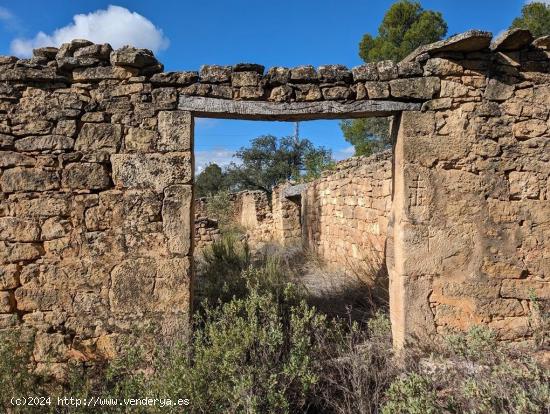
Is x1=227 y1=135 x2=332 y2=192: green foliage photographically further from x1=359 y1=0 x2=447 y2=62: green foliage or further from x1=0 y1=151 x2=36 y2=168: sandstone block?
x1=0 y1=151 x2=36 y2=168: sandstone block

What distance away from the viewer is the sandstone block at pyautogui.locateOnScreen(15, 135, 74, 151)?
3494 mm

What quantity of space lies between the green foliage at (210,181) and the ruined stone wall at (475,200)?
2378 centimetres

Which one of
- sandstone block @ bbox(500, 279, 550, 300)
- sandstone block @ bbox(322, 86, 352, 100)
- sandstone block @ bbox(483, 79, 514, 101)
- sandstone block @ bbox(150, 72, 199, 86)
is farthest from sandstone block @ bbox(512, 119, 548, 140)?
sandstone block @ bbox(150, 72, 199, 86)

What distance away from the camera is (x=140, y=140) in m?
3.57

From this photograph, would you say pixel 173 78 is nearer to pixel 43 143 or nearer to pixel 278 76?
pixel 278 76

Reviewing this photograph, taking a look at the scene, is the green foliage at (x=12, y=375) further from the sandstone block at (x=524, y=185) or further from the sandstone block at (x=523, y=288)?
the sandstone block at (x=524, y=185)

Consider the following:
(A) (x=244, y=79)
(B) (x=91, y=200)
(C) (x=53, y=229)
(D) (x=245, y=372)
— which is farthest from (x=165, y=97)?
(D) (x=245, y=372)

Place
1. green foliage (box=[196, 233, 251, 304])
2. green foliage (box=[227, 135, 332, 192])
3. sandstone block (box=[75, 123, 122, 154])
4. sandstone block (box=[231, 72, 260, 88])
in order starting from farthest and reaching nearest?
green foliage (box=[227, 135, 332, 192]) → green foliage (box=[196, 233, 251, 304]) → sandstone block (box=[231, 72, 260, 88]) → sandstone block (box=[75, 123, 122, 154])

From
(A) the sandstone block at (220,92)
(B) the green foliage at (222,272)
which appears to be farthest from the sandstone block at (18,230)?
(B) the green foliage at (222,272)

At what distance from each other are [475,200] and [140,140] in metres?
2.88

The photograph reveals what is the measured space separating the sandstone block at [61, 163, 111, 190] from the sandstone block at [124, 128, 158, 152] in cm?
30

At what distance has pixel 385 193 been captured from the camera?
583cm

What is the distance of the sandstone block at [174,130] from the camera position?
356 centimetres

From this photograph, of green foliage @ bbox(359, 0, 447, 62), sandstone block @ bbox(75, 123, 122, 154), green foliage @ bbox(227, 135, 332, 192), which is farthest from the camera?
green foliage @ bbox(227, 135, 332, 192)
